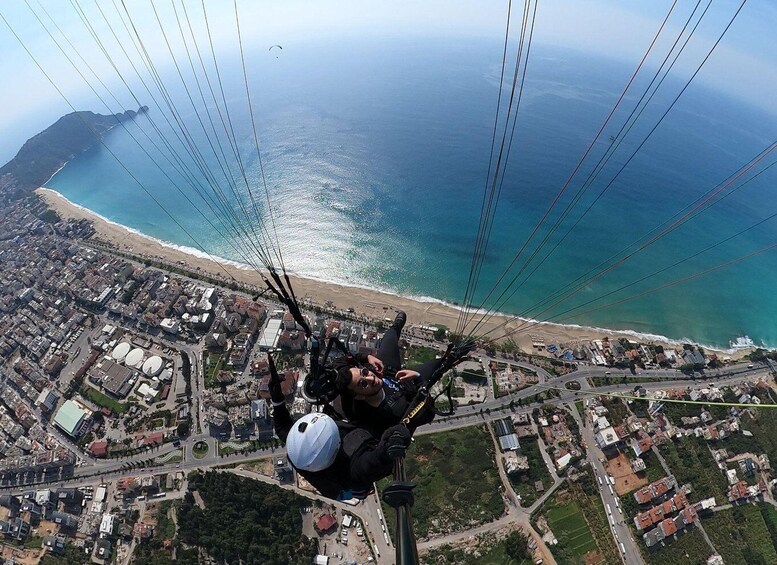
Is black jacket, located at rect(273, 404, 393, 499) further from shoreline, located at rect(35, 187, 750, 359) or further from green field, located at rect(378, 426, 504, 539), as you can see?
shoreline, located at rect(35, 187, 750, 359)

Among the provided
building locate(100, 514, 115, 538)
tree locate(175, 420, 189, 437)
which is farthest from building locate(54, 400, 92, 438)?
tree locate(175, 420, 189, 437)

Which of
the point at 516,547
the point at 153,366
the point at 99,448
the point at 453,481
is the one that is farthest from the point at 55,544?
the point at 516,547

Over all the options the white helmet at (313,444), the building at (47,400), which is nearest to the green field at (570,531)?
the white helmet at (313,444)

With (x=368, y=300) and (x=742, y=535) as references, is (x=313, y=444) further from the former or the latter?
(x=368, y=300)

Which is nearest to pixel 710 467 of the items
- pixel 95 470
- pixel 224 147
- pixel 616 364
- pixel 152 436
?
pixel 616 364

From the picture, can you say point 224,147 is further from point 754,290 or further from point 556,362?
point 754,290

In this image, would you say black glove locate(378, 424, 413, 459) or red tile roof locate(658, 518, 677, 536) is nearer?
black glove locate(378, 424, 413, 459)
